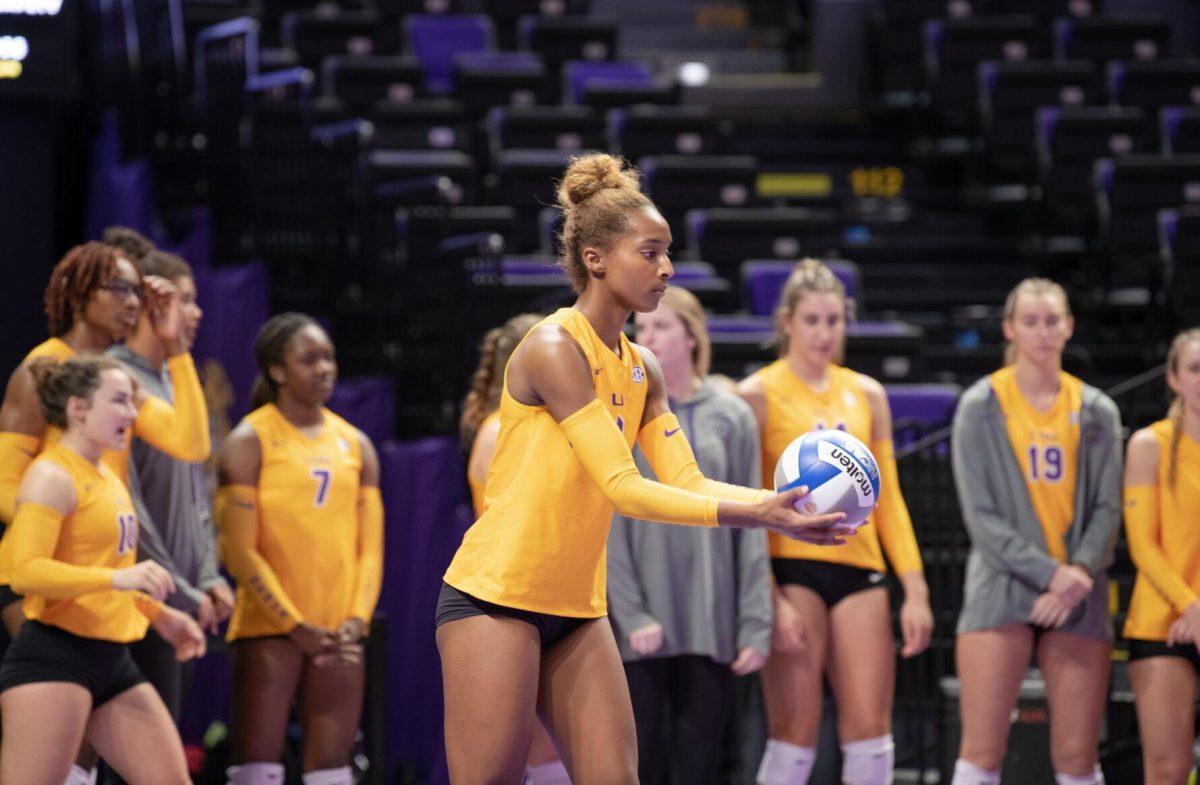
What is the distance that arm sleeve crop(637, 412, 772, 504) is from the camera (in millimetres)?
3372

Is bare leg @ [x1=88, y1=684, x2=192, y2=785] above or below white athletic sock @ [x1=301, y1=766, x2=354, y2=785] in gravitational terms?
above

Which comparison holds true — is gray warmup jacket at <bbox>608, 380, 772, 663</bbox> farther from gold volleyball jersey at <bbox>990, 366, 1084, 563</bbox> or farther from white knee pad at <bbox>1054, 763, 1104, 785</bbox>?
white knee pad at <bbox>1054, 763, 1104, 785</bbox>

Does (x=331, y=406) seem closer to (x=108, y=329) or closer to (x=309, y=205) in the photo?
(x=309, y=205)

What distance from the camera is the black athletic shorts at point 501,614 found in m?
3.39

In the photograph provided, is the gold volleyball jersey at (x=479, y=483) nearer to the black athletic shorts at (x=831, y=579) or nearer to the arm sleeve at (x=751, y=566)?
the arm sleeve at (x=751, y=566)

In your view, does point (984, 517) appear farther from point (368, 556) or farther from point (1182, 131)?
point (1182, 131)

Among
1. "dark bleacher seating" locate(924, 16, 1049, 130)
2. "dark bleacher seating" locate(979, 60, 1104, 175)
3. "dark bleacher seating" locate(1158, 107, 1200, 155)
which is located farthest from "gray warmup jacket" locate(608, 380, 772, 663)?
"dark bleacher seating" locate(924, 16, 1049, 130)

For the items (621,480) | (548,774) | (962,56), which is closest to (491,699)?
(621,480)

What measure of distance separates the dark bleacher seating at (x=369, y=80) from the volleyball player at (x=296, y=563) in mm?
4901

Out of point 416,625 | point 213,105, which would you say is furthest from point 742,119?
point 416,625

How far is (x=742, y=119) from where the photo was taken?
1258cm

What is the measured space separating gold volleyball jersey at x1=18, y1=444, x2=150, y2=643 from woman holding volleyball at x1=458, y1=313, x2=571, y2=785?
108 centimetres

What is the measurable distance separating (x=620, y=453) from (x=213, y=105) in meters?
5.44

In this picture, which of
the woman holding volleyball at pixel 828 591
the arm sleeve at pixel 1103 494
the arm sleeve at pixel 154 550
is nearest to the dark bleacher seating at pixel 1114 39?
the arm sleeve at pixel 1103 494
